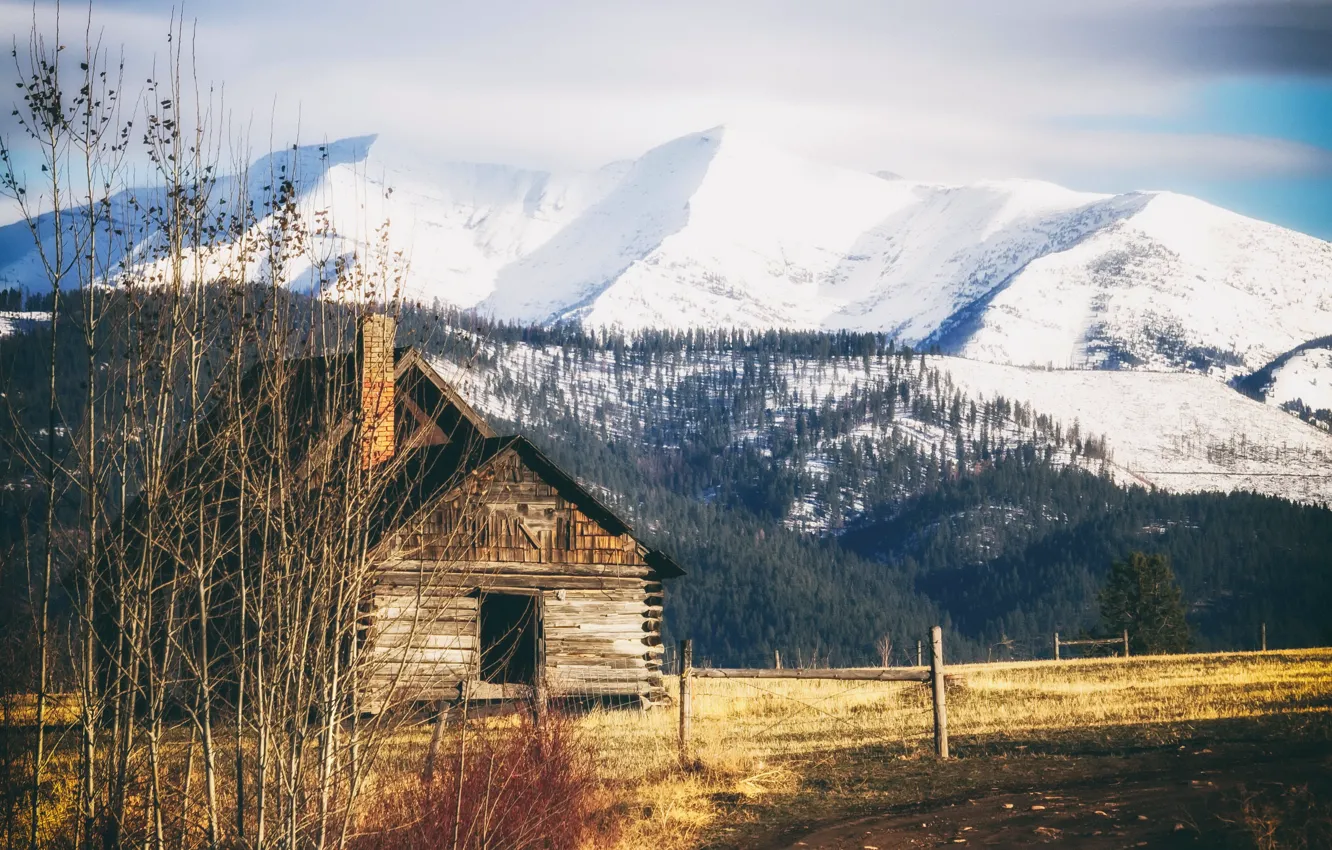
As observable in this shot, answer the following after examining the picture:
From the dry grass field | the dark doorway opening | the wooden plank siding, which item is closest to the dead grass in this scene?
the dry grass field

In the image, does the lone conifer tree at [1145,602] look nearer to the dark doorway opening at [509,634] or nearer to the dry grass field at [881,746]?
the dry grass field at [881,746]

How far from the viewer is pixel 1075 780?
579 inches

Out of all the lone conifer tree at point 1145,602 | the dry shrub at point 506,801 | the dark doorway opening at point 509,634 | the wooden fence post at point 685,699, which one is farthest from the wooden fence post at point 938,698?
the lone conifer tree at point 1145,602

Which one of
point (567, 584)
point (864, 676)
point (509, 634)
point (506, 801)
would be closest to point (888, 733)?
point (864, 676)

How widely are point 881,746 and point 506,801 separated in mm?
8121

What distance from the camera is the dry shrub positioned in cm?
1152

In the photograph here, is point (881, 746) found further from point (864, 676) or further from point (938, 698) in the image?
point (938, 698)

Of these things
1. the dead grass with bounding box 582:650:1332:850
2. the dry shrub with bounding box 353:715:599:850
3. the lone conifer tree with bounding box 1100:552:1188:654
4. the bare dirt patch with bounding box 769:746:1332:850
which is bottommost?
the lone conifer tree with bounding box 1100:552:1188:654

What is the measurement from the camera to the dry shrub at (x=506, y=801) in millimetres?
11516

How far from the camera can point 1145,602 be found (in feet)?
208

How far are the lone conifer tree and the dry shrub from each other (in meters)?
53.0

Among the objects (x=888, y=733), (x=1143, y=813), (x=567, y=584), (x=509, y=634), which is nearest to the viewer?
(x=1143, y=813)

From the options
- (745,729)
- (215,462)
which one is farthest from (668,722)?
(215,462)

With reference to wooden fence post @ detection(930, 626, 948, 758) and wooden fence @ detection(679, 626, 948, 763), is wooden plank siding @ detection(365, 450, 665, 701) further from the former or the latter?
wooden fence post @ detection(930, 626, 948, 758)
